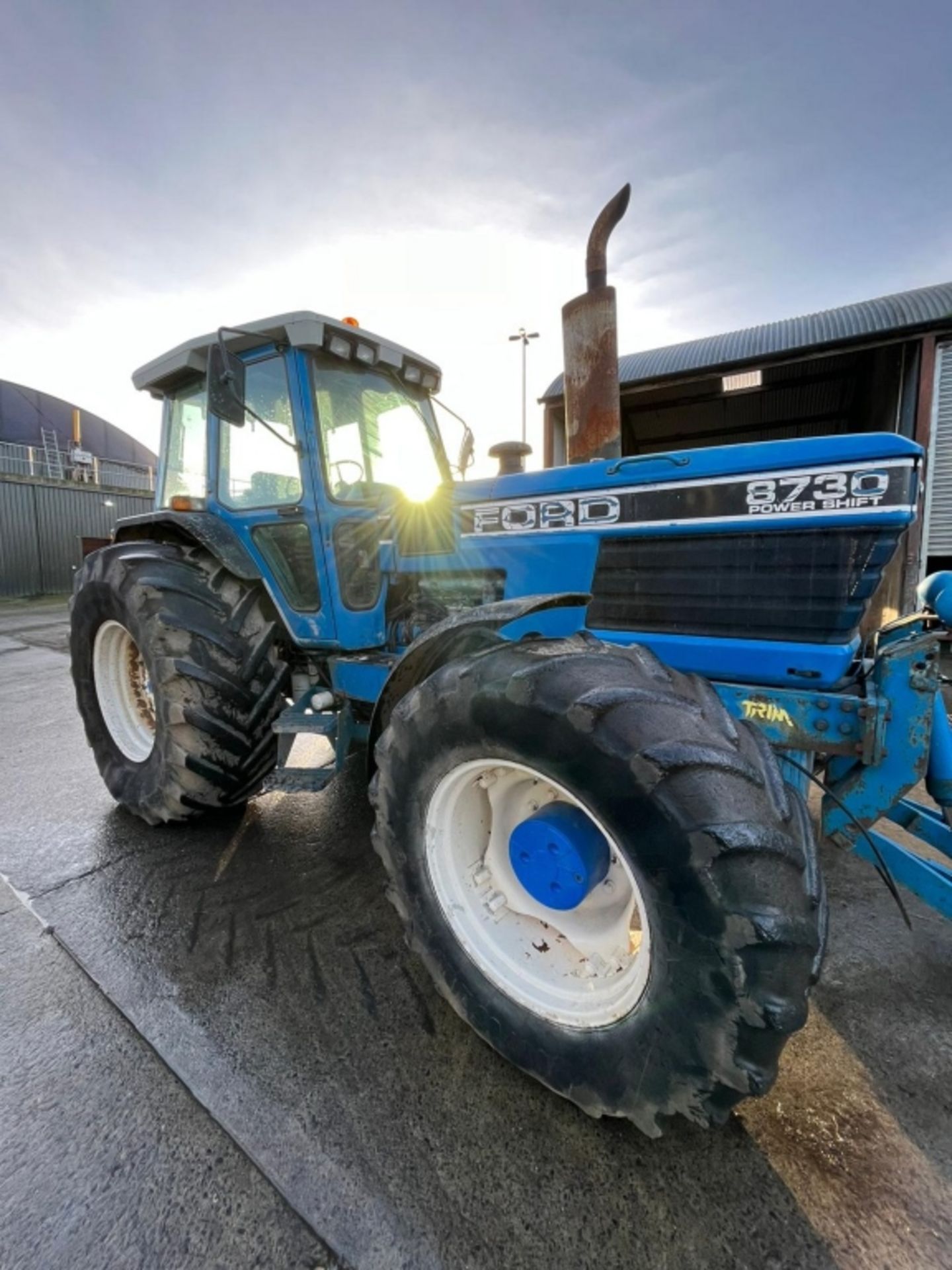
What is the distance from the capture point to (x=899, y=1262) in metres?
1.10

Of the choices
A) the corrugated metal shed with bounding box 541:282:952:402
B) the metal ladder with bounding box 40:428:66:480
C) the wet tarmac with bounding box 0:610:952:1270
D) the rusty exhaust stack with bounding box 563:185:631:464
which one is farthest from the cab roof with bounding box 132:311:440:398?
the metal ladder with bounding box 40:428:66:480

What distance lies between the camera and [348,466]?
270cm

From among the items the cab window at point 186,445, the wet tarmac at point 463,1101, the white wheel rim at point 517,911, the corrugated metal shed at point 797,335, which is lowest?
the wet tarmac at point 463,1101

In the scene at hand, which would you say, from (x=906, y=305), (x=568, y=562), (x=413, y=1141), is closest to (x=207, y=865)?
(x=413, y=1141)

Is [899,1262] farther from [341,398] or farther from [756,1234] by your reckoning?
[341,398]

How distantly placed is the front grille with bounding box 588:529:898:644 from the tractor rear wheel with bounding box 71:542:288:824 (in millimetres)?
1523

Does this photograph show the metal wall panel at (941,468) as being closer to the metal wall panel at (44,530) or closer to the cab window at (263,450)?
the cab window at (263,450)

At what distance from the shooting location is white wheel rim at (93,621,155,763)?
3.11m

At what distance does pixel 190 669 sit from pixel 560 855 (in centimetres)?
174

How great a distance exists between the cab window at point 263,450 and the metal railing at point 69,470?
14510mm

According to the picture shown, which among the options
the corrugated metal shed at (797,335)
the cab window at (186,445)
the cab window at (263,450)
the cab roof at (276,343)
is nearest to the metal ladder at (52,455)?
the corrugated metal shed at (797,335)

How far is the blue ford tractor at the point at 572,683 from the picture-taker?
45.5 inches

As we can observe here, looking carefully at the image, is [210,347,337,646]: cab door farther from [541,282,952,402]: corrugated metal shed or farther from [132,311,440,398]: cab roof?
[541,282,952,402]: corrugated metal shed

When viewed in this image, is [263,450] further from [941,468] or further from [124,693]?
[941,468]
